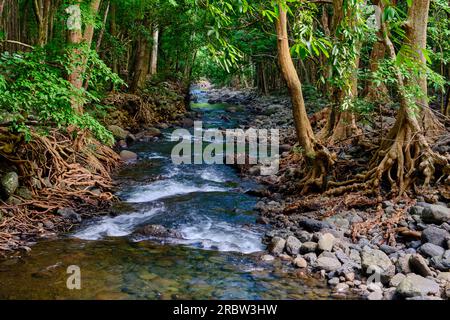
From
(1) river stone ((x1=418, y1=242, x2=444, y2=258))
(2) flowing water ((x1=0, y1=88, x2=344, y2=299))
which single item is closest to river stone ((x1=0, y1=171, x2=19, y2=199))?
(2) flowing water ((x1=0, y1=88, x2=344, y2=299))

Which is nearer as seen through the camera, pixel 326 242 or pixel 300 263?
pixel 300 263

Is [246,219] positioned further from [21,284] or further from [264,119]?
[264,119]

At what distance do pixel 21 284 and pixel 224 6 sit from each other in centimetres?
414

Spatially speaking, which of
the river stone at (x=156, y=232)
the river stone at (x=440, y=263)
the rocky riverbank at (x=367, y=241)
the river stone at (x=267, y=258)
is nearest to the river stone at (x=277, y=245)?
the rocky riverbank at (x=367, y=241)

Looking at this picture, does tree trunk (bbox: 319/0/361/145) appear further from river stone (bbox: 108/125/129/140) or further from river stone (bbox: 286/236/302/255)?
river stone (bbox: 108/125/129/140)

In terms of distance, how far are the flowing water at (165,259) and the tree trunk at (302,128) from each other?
148cm

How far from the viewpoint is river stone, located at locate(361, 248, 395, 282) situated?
5.45 metres

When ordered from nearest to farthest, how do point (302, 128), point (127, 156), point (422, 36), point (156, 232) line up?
point (156, 232)
point (422, 36)
point (302, 128)
point (127, 156)

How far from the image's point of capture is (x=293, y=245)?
21.2ft

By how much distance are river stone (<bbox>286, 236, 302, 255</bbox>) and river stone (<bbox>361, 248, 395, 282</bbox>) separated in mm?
990

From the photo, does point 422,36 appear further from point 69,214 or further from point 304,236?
point 69,214

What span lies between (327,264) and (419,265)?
119 centimetres

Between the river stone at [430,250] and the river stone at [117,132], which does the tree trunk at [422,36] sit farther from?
the river stone at [117,132]

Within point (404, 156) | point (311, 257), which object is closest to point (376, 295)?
point (311, 257)
